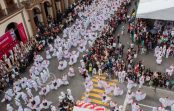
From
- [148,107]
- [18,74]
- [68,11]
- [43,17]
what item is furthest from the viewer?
[68,11]

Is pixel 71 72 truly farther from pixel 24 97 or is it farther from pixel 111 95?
pixel 24 97

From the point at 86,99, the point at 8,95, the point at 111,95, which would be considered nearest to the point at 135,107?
the point at 111,95

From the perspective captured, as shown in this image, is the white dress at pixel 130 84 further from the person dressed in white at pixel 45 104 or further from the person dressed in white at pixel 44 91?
the person dressed in white at pixel 44 91

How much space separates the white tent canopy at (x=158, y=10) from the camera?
87.1 ft

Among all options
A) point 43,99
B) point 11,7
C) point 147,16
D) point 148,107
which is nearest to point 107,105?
point 148,107

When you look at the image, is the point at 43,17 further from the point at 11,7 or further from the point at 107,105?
the point at 107,105

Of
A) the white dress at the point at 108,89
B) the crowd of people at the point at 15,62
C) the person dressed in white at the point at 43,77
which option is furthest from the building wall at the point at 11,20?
the white dress at the point at 108,89

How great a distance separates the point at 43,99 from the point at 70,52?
7.69 m

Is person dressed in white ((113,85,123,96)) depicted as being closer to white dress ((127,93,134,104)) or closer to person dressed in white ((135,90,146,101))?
white dress ((127,93,134,104))

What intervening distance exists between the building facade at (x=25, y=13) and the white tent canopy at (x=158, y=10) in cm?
1236

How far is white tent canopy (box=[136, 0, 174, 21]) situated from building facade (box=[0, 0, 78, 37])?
12.4 m

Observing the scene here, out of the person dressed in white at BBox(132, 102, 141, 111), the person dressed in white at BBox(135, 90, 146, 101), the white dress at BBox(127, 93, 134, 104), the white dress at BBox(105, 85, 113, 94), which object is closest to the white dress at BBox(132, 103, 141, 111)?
the person dressed in white at BBox(132, 102, 141, 111)

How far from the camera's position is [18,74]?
25.6m

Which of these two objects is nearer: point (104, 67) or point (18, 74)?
point (104, 67)
